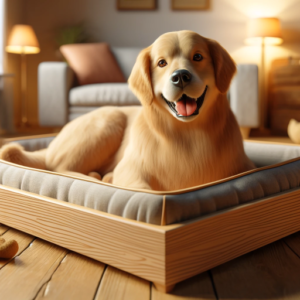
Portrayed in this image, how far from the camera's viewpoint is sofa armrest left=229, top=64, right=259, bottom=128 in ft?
11.8

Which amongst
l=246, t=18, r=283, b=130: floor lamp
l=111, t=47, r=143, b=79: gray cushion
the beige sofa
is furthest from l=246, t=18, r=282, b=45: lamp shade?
l=111, t=47, r=143, b=79: gray cushion

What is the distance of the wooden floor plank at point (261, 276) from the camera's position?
90cm

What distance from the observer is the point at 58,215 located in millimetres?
1111

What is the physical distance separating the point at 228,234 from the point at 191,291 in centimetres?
19

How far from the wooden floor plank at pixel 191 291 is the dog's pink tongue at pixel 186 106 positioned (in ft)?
1.62

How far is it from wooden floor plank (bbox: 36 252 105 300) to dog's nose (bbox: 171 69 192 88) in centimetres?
57

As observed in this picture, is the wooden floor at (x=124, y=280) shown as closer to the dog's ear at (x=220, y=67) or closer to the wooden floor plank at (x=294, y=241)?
the wooden floor plank at (x=294, y=241)

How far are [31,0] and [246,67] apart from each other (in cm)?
326

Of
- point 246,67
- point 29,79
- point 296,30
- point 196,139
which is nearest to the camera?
point 196,139

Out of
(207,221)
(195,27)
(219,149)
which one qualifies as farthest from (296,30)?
(207,221)

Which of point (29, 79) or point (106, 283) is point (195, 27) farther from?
point (106, 283)

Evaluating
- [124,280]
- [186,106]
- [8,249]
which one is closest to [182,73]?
[186,106]

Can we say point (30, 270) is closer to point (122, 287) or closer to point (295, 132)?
point (122, 287)

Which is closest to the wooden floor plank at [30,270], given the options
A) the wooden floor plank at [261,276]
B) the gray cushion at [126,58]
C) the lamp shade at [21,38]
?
the wooden floor plank at [261,276]
